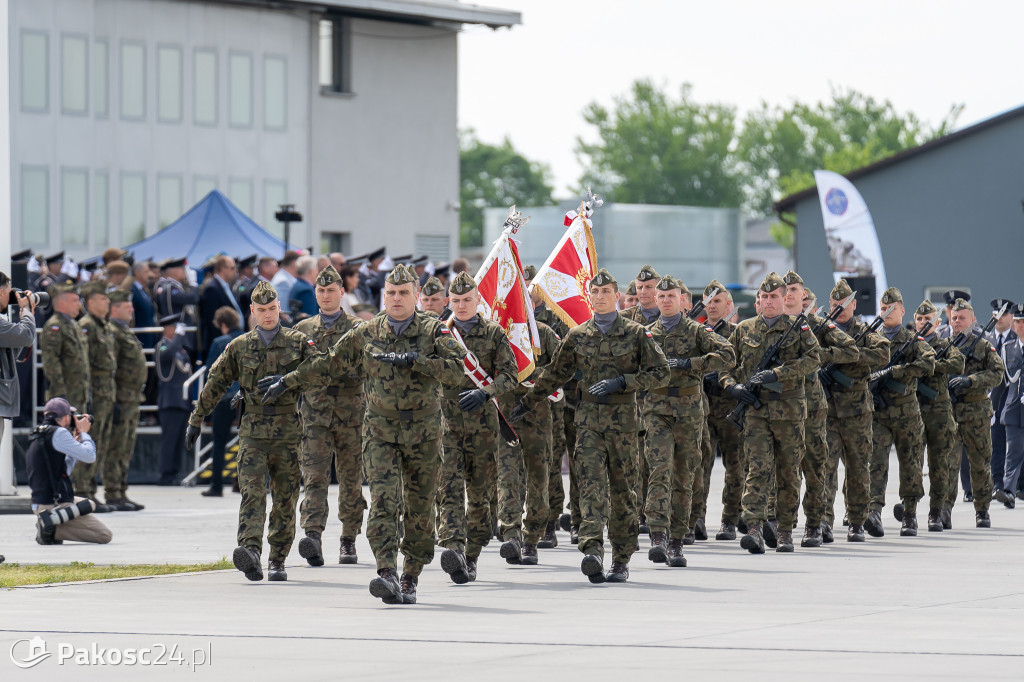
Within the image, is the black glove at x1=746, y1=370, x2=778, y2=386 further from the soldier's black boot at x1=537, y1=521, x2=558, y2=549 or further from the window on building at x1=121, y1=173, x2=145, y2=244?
the window on building at x1=121, y1=173, x2=145, y2=244

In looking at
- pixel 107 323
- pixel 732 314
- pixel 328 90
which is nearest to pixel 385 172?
pixel 328 90

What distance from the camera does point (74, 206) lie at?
4184cm

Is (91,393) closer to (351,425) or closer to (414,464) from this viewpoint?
(351,425)

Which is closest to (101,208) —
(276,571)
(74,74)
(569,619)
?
(74,74)

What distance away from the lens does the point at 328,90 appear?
4538 centimetres

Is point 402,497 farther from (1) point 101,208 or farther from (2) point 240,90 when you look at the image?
(2) point 240,90

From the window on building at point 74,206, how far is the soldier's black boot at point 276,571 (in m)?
30.6

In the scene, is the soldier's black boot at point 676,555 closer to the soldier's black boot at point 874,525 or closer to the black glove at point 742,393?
the black glove at point 742,393

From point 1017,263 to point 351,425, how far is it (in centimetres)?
3207

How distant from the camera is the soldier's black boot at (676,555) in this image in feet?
43.3

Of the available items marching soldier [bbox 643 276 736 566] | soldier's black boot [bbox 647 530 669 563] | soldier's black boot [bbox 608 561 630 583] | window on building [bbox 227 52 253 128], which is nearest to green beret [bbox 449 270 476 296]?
marching soldier [bbox 643 276 736 566]

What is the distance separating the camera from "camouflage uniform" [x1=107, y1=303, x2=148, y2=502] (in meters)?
19.3

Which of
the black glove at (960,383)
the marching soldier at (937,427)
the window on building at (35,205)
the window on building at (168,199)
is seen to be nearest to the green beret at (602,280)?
the marching soldier at (937,427)

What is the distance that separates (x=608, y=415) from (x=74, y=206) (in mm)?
31979
